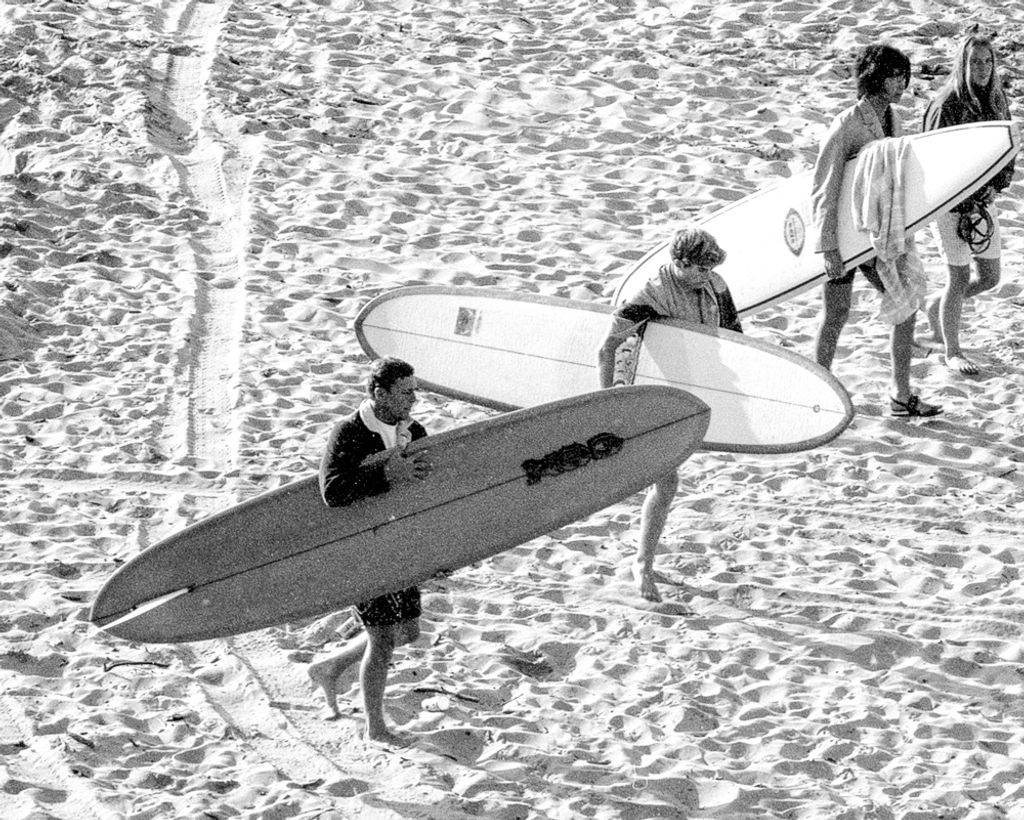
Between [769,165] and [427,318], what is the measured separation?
2.98 metres

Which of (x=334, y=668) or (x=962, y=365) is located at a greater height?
(x=962, y=365)

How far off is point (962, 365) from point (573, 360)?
1895mm

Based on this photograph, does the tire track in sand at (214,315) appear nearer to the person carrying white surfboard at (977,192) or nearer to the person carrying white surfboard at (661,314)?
the person carrying white surfboard at (661,314)

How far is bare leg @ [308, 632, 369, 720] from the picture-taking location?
549 cm

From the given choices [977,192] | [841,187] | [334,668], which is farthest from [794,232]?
[334,668]

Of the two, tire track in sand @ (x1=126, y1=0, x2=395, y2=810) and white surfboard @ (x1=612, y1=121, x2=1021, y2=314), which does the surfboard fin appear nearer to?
tire track in sand @ (x1=126, y1=0, x2=395, y2=810)

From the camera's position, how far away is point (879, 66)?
6.93 meters

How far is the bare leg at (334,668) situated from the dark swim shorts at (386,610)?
12 centimetres

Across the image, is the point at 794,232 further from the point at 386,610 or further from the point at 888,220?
the point at 386,610

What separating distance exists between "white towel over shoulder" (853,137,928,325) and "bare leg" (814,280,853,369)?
187 mm

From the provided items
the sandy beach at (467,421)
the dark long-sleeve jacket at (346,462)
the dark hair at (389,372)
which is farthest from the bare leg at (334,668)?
the dark hair at (389,372)

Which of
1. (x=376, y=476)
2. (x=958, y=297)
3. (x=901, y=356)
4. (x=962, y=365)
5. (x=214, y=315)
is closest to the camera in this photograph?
(x=376, y=476)

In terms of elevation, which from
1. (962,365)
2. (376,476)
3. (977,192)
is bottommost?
(962,365)

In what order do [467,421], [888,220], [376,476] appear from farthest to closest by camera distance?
[467,421]
[888,220]
[376,476]
